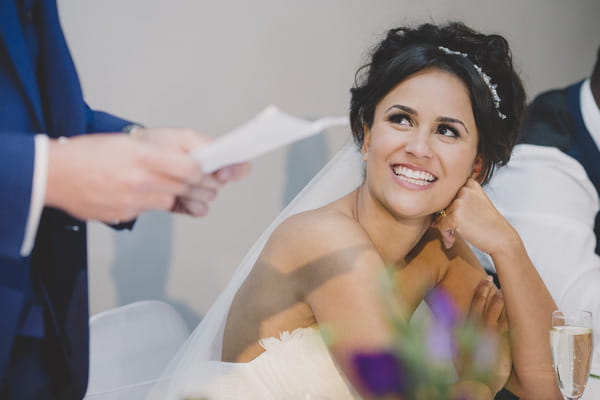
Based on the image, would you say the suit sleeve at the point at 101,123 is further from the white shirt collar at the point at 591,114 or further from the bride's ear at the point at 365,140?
the white shirt collar at the point at 591,114

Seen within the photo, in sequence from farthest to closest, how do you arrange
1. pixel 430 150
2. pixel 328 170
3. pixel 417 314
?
pixel 417 314, pixel 328 170, pixel 430 150

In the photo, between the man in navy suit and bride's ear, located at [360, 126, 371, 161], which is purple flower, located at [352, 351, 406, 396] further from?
bride's ear, located at [360, 126, 371, 161]

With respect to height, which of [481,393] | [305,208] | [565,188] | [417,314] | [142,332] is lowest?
[417,314]

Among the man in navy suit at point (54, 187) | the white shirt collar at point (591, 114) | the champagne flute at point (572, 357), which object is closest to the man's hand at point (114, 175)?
the man in navy suit at point (54, 187)

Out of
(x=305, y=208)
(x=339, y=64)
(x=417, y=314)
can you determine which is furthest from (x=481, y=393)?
(x=339, y=64)

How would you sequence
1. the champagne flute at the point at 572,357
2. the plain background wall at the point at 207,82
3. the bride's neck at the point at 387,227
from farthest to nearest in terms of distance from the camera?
the plain background wall at the point at 207,82 → the bride's neck at the point at 387,227 → the champagne flute at the point at 572,357

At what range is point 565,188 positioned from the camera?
2.08 meters

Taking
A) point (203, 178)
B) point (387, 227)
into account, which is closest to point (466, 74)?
point (387, 227)

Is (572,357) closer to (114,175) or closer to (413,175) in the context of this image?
(413,175)

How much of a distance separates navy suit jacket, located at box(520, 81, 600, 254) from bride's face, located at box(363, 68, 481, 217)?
810 mm

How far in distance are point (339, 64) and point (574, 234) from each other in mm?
1050

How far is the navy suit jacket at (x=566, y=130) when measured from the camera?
7.10 feet

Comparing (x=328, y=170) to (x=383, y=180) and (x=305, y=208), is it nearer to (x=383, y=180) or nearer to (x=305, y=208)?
(x=305, y=208)

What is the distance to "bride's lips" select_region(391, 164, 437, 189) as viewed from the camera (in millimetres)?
1443
